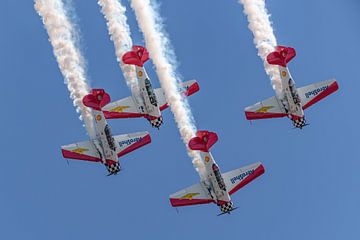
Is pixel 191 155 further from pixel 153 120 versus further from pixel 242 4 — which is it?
pixel 242 4

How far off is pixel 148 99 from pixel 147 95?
0.24 m

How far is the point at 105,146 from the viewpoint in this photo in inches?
3263

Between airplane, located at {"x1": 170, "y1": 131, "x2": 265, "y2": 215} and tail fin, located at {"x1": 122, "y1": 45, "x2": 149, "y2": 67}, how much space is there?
596 cm

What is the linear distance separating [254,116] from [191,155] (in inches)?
175

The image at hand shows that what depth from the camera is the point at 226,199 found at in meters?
83.2

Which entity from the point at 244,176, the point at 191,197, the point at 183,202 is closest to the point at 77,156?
the point at 183,202

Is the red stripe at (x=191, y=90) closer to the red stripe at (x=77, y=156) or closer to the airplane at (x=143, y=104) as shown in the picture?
the airplane at (x=143, y=104)

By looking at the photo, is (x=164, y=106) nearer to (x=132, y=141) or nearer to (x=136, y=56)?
(x=132, y=141)

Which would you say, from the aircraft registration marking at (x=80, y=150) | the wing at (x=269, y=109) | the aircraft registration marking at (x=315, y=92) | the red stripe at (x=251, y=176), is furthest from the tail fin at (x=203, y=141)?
the aircraft registration marking at (x=315, y=92)

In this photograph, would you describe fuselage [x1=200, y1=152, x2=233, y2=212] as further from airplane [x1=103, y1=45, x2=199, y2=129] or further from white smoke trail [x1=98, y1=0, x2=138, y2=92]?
white smoke trail [x1=98, y1=0, x2=138, y2=92]

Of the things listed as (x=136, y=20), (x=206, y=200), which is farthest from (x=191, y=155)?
(x=136, y=20)

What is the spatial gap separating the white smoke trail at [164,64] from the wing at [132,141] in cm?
245

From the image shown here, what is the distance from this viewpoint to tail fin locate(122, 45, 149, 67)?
81325 mm

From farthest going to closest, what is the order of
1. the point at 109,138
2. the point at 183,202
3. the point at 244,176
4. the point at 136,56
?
the point at 244,176 → the point at 183,202 → the point at 109,138 → the point at 136,56
